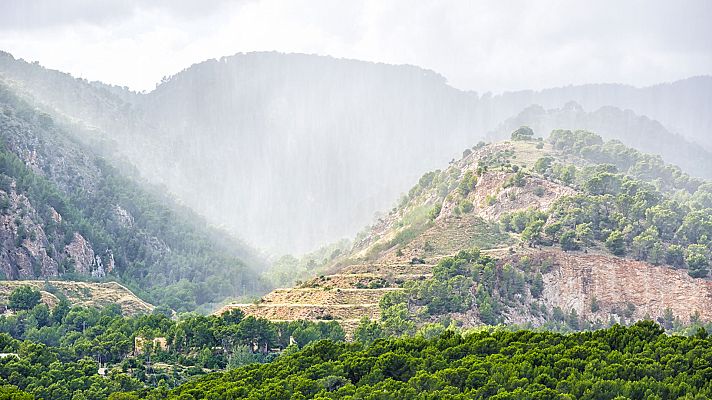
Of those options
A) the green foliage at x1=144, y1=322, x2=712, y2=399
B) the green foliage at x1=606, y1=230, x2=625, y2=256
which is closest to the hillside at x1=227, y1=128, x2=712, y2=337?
the green foliage at x1=606, y1=230, x2=625, y2=256

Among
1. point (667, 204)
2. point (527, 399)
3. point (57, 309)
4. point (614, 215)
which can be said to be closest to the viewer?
point (527, 399)

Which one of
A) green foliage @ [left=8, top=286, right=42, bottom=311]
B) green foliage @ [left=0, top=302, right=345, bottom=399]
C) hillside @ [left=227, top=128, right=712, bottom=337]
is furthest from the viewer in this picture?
green foliage @ [left=8, top=286, right=42, bottom=311]

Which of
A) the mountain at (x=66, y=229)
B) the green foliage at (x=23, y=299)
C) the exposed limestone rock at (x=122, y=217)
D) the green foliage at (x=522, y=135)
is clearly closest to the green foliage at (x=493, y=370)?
the green foliage at (x=23, y=299)

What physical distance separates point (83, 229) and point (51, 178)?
67.3ft

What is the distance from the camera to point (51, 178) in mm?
183750

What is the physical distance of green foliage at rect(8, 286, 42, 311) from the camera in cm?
11406

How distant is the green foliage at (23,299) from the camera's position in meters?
114

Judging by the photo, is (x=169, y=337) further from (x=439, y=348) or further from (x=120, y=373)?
(x=439, y=348)

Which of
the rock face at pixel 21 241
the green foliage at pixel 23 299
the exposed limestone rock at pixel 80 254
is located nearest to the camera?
the green foliage at pixel 23 299

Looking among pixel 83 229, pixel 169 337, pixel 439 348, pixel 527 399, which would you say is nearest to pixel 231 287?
pixel 83 229

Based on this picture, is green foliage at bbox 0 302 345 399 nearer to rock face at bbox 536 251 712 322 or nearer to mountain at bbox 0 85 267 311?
rock face at bbox 536 251 712 322

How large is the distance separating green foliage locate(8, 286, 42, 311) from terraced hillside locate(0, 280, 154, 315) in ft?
8.13

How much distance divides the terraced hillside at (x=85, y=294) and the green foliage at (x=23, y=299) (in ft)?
8.13

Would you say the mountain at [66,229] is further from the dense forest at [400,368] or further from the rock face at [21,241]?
the dense forest at [400,368]
